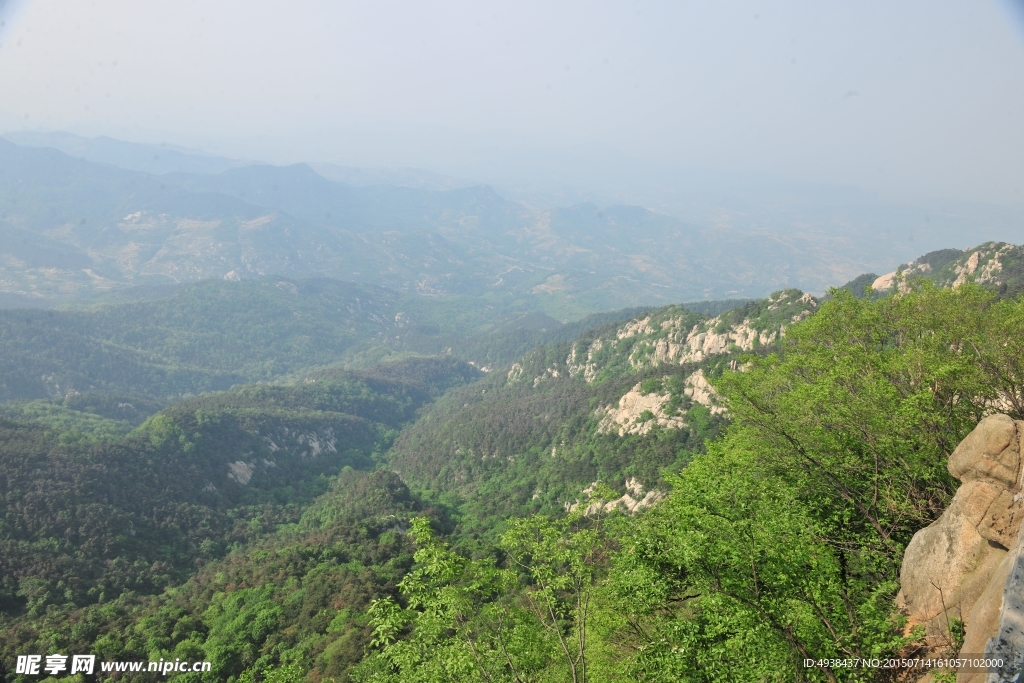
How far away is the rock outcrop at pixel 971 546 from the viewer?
13464 mm

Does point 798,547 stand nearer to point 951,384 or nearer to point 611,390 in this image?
point 951,384

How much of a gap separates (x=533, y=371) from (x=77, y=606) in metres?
128

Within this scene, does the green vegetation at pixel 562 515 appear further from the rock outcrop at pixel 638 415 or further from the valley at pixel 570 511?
the rock outcrop at pixel 638 415

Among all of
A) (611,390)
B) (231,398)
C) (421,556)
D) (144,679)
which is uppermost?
(421,556)

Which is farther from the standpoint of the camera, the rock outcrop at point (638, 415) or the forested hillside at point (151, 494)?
the rock outcrop at point (638, 415)

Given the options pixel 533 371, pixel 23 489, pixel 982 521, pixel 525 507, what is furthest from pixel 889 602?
pixel 533 371

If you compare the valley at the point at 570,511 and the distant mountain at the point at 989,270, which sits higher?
the distant mountain at the point at 989,270

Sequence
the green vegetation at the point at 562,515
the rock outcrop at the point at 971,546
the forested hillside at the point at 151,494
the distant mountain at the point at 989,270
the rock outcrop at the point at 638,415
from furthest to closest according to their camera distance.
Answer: the rock outcrop at the point at 638,415
the distant mountain at the point at 989,270
the forested hillside at the point at 151,494
the green vegetation at the point at 562,515
the rock outcrop at the point at 971,546

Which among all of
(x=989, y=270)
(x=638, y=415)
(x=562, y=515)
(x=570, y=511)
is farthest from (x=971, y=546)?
(x=989, y=270)

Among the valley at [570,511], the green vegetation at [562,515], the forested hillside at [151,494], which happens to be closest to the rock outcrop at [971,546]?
the valley at [570,511]

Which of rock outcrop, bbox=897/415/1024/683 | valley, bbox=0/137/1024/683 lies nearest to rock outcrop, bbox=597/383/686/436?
valley, bbox=0/137/1024/683

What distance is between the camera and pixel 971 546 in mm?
14898

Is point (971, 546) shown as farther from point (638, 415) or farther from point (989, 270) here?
point (989, 270)

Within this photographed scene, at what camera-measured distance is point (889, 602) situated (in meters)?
16.0
